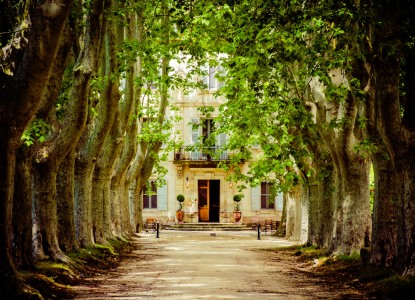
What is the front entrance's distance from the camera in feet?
184

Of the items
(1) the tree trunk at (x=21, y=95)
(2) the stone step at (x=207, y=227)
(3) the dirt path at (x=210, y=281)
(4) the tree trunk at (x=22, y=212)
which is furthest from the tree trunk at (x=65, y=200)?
(2) the stone step at (x=207, y=227)

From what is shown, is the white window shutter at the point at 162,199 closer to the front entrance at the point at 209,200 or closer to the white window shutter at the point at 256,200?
the front entrance at the point at 209,200

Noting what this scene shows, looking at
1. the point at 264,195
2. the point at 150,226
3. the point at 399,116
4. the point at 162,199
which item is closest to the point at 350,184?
the point at 399,116

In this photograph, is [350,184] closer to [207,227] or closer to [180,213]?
[207,227]

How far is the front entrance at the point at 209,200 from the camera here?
5606cm

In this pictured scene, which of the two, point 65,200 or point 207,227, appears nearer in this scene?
point 65,200

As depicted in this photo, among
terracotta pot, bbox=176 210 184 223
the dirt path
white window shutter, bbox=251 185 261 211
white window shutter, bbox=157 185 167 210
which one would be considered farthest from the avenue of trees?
white window shutter, bbox=157 185 167 210

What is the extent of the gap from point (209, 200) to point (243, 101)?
35.7 metres

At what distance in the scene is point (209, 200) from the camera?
56188 millimetres

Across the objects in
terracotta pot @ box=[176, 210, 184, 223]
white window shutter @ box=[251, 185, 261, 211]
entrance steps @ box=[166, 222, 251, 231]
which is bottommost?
entrance steps @ box=[166, 222, 251, 231]

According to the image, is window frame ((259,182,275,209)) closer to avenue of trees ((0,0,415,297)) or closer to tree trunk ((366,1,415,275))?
avenue of trees ((0,0,415,297))

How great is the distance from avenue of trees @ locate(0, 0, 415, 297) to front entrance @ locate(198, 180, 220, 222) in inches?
1259

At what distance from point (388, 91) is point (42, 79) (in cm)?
640

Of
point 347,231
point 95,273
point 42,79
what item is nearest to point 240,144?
point 347,231
